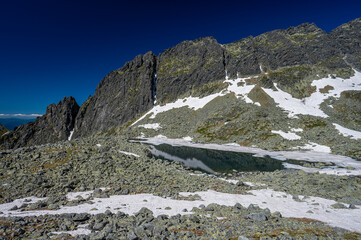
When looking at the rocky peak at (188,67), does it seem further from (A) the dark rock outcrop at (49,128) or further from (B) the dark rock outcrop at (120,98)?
(A) the dark rock outcrop at (49,128)

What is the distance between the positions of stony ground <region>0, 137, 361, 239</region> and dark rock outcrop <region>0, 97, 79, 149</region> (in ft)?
540

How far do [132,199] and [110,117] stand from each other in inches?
5866

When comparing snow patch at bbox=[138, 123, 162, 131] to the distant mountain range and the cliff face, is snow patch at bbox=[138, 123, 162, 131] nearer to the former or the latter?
A: the distant mountain range

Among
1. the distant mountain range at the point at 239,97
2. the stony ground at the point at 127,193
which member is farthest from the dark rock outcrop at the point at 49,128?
the stony ground at the point at 127,193

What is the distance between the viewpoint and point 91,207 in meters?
17.0

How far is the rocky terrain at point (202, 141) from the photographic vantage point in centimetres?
1362

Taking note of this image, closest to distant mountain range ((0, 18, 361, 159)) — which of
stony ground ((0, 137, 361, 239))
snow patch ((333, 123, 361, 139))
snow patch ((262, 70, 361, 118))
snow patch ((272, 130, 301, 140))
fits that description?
snow patch ((272, 130, 301, 140))

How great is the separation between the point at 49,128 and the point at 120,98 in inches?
3015

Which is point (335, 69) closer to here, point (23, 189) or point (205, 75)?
point (205, 75)

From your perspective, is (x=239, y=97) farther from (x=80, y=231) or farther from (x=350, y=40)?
(x=80, y=231)

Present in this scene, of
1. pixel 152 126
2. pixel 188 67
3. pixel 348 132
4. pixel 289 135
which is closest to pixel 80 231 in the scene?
pixel 289 135

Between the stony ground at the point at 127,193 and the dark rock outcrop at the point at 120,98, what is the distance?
119m

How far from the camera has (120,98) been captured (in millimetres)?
162875

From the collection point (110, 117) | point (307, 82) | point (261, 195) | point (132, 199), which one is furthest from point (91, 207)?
point (110, 117)
